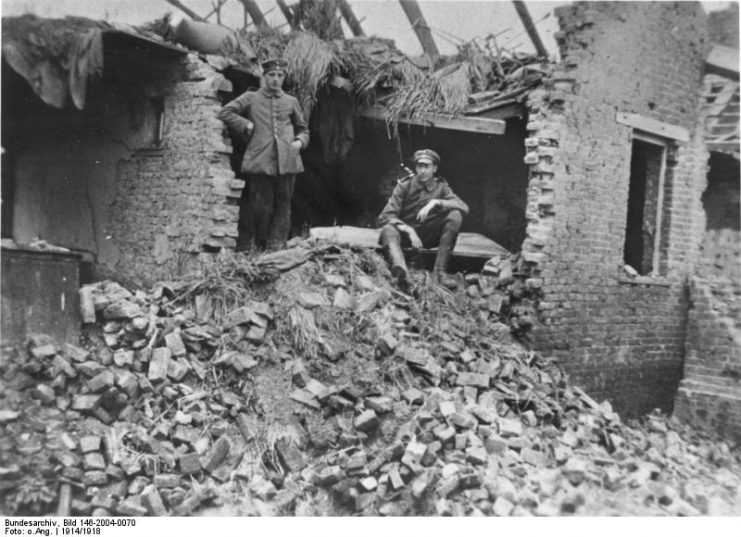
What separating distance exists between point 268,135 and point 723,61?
5272 mm

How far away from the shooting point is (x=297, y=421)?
549cm

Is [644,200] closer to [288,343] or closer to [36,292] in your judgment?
[288,343]

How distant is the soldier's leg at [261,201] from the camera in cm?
754

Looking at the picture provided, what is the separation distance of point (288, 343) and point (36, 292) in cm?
188

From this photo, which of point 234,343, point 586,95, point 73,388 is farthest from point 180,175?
point 586,95

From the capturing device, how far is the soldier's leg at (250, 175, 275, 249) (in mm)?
7535

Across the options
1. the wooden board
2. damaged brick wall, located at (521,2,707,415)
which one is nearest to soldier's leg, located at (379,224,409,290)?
the wooden board

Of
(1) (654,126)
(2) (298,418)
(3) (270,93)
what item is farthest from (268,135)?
(1) (654,126)

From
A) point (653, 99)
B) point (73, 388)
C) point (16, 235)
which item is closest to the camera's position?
point (73, 388)

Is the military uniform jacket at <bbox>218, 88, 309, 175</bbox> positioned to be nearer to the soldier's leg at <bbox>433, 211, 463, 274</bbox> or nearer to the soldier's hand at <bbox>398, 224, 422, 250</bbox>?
the soldier's hand at <bbox>398, 224, 422, 250</bbox>

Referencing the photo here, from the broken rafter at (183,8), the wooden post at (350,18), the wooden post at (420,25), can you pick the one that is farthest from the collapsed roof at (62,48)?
the wooden post at (420,25)

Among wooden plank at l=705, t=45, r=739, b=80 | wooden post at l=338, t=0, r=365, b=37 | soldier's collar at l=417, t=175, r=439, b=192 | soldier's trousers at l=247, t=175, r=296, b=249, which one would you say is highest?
wooden post at l=338, t=0, r=365, b=37

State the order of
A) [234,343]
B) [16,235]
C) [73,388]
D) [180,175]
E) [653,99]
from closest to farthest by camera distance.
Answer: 1. [73,388]
2. [234,343]
3. [180,175]
4. [653,99]
5. [16,235]

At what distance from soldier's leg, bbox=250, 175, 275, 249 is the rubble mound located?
3.00ft
